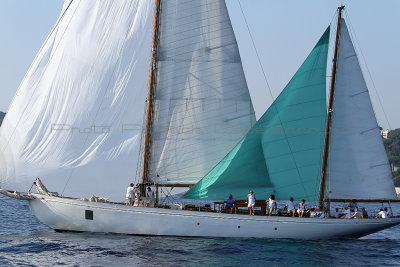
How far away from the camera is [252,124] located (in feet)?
94.0

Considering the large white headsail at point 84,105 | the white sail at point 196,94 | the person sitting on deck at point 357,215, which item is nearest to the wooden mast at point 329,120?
the person sitting on deck at point 357,215

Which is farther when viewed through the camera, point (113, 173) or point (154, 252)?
point (113, 173)

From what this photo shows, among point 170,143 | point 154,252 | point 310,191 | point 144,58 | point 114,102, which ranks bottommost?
point 154,252

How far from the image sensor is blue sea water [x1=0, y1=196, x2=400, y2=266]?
21.9 m

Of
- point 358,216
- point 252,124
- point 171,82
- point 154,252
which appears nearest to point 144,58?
point 171,82

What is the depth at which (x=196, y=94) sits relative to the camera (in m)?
28.4

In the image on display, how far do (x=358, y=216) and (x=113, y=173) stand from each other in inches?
447

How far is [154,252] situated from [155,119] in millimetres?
7337

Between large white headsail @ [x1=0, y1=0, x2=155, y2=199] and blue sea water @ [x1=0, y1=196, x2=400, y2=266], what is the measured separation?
9.25 ft

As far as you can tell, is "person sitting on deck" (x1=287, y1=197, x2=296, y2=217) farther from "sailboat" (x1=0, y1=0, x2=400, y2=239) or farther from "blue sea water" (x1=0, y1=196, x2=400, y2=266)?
"blue sea water" (x1=0, y1=196, x2=400, y2=266)

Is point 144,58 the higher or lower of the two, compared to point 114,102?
higher

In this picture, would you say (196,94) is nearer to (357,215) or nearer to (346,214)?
(346,214)

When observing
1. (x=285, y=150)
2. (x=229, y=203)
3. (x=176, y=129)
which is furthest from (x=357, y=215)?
(x=176, y=129)

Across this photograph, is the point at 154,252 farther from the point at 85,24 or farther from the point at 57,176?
the point at 85,24
